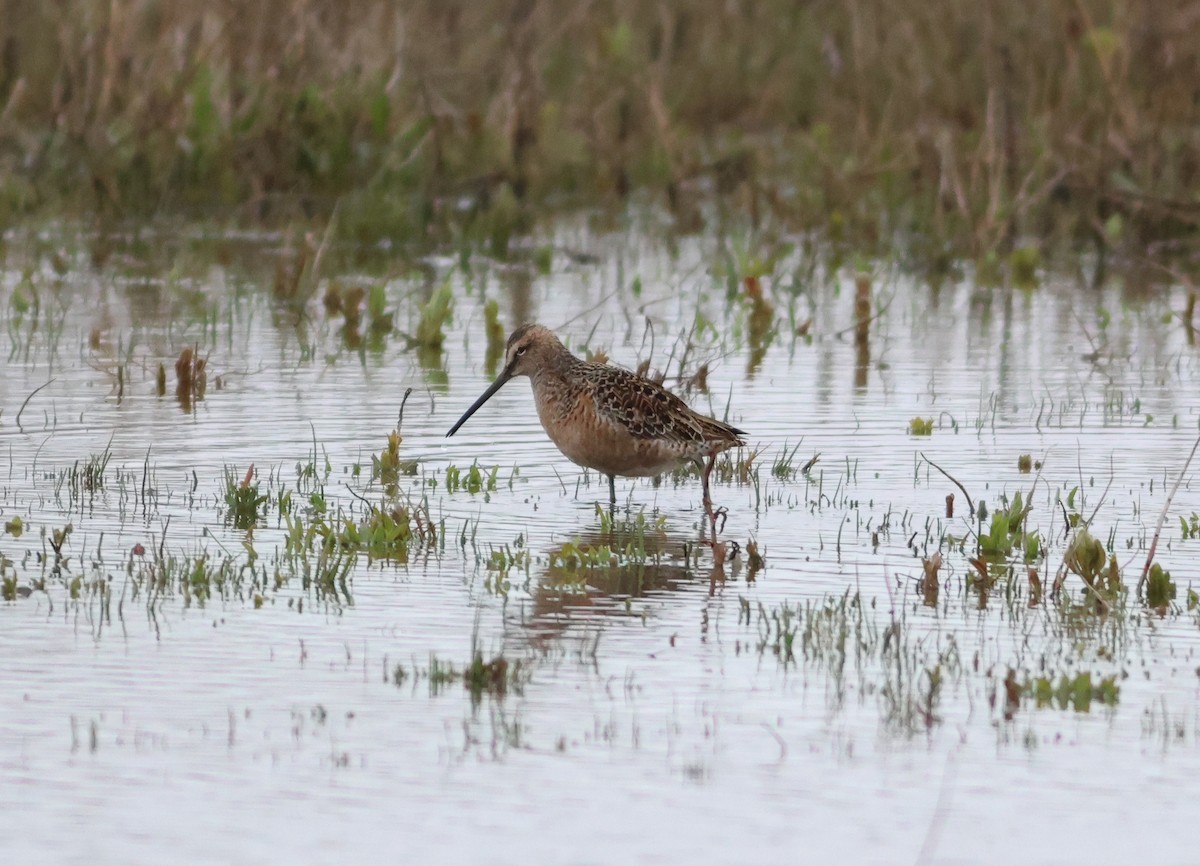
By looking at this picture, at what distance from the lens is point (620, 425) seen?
8422mm

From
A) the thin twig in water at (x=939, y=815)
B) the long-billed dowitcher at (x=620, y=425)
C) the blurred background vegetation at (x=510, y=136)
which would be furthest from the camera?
the blurred background vegetation at (x=510, y=136)

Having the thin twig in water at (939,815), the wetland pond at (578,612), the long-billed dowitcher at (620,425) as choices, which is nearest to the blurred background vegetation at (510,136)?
the wetland pond at (578,612)

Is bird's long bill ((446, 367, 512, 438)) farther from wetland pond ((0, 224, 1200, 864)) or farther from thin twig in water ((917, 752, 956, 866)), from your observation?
thin twig in water ((917, 752, 956, 866))

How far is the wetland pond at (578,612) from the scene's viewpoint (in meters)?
4.79

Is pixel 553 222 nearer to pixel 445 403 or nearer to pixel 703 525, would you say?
pixel 445 403

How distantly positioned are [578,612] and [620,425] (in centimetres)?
196

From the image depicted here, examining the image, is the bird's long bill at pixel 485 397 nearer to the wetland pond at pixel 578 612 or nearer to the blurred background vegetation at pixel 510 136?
the wetland pond at pixel 578 612

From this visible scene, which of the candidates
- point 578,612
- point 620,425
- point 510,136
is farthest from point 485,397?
point 510,136

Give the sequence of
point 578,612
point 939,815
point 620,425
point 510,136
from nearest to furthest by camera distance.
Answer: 1. point 939,815
2. point 578,612
3. point 620,425
4. point 510,136

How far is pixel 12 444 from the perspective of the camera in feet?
30.1

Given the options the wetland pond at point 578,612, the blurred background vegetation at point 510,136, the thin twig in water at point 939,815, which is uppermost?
the blurred background vegetation at point 510,136

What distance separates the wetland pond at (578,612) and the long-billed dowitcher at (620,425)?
0.23m

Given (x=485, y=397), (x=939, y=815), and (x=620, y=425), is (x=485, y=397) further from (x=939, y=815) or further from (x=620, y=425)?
(x=939, y=815)

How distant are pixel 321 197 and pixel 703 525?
31.4 feet
